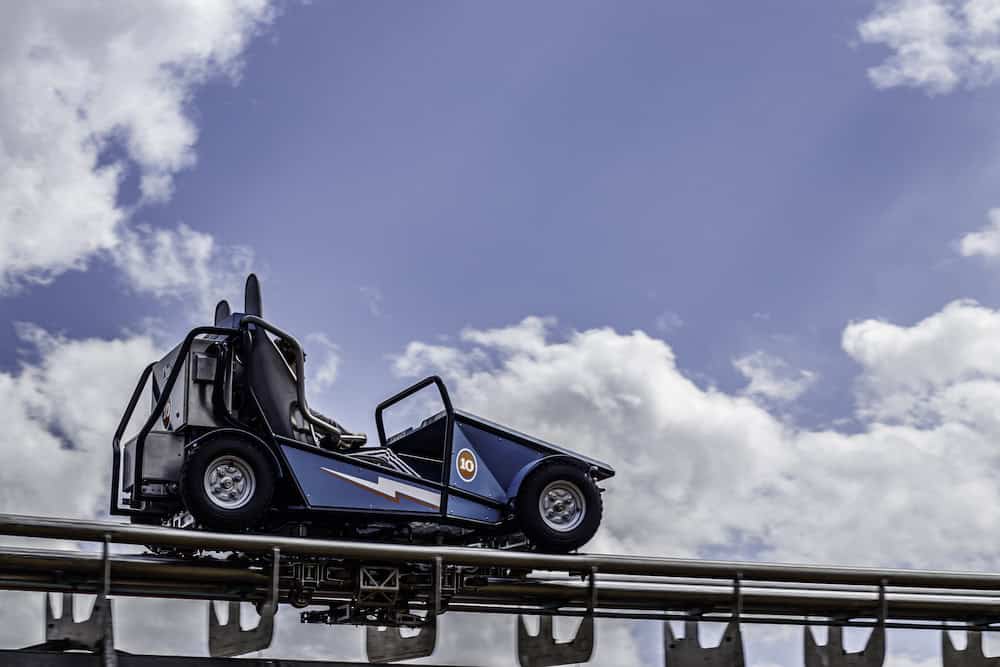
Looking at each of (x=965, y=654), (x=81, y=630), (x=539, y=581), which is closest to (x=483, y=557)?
(x=539, y=581)

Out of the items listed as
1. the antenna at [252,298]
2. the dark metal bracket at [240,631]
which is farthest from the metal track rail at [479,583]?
the antenna at [252,298]

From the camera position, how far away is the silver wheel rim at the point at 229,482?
11.7m

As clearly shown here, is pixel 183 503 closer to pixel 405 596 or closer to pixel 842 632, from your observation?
pixel 405 596

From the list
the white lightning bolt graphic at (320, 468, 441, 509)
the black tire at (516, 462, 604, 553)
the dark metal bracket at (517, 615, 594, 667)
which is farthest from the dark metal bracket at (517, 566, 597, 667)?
the white lightning bolt graphic at (320, 468, 441, 509)

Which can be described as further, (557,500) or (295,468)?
(557,500)

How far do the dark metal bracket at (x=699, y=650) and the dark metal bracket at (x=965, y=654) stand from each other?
1945 millimetres

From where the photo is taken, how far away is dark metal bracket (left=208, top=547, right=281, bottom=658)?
10.1 m

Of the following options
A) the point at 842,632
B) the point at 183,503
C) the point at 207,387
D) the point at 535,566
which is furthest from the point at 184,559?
the point at 842,632

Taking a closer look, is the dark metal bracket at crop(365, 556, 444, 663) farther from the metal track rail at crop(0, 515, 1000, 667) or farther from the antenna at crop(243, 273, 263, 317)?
the antenna at crop(243, 273, 263, 317)

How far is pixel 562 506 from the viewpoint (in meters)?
12.8

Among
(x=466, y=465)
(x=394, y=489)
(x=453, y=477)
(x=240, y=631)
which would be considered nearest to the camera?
(x=240, y=631)

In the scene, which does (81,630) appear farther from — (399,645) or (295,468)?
(295,468)

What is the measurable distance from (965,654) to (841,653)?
1206mm

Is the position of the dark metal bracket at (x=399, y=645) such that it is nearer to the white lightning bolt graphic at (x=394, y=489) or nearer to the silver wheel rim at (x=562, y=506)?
the white lightning bolt graphic at (x=394, y=489)
